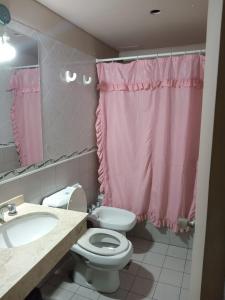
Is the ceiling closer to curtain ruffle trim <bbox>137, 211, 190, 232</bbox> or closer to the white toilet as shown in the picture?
→ the white toilet

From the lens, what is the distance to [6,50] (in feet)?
5.21

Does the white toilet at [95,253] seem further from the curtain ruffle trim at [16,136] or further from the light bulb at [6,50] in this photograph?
the light bulb at [6,50]

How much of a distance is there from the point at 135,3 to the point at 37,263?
182cm

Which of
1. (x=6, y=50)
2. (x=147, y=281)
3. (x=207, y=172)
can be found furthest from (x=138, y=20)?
(x=147, y=281)

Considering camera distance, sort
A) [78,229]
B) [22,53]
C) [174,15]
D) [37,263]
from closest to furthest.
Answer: [37,263], [78,229], [22,53], [174,15]

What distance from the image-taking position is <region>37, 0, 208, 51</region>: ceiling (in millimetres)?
1832

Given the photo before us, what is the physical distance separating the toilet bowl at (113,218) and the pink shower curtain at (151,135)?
0.62 feet

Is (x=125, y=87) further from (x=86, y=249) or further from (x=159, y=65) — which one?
(x=86, y=249)

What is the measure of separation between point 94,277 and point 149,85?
1800 mm

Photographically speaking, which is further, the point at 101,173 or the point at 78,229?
the point at 101,173

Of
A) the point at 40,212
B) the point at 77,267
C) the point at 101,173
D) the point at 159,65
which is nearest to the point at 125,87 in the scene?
the point at 159,65

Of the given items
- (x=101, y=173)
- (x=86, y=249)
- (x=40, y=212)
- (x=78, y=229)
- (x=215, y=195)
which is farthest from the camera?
(x=101, y=173)

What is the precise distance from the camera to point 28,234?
1.49 m

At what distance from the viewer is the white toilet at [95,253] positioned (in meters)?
1.78
